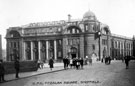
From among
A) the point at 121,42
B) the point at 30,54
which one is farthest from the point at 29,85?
the point at 121,42

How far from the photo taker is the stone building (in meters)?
54.3

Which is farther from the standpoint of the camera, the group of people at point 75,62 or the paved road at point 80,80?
the group of people at point 75,62

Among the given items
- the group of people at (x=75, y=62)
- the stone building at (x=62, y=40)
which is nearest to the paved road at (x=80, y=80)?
the group of people at (x=75, y=62)

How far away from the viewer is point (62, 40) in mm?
57469

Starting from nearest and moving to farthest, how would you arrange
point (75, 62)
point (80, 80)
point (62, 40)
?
1. point (80, 80)
2. point (75, 62)
3. point (62, 40)

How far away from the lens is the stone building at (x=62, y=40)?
54.3m

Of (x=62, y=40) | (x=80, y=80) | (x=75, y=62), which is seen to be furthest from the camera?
(x=62, y=40)

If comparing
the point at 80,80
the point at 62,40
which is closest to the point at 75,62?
the point at 80,80

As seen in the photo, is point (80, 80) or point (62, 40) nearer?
point (80, 80)

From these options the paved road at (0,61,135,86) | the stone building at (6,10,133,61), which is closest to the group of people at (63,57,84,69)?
the paved road at (0,61,135,86)

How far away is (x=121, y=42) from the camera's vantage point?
78125 millimetres

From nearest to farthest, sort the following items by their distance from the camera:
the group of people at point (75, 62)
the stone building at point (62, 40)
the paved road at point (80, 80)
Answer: the paved road at point (80, 80) < the group of people at point (75, 62) < the stone building at point (62, 40)

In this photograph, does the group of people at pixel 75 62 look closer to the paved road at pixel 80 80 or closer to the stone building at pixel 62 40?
the paved road at pixel 80 80

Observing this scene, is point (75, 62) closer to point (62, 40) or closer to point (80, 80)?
point (80, 80)
